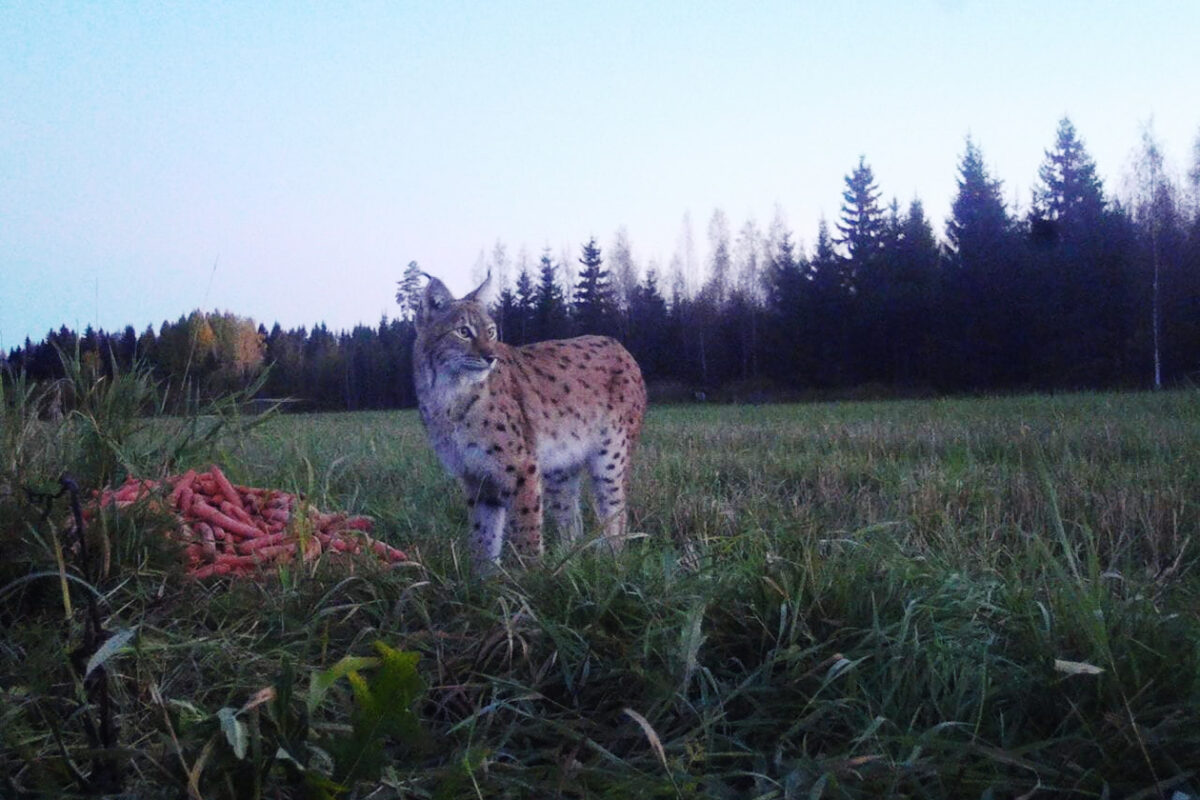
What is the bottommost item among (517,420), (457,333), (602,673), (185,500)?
(602,673)

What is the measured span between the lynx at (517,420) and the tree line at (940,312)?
23.6 m

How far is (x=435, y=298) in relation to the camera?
7.66 metres

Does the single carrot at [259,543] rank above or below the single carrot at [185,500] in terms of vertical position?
below

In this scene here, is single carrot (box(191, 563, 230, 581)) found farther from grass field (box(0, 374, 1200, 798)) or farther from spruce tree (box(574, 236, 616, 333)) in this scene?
spruce tree (box(574, 236, 616, 333))

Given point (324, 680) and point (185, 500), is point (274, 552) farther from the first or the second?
point (324, 680)

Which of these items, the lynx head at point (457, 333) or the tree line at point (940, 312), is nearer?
the lynx head at point (457, 333)

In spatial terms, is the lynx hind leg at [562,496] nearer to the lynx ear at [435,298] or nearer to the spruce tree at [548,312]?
the lynx ear at [435,298]

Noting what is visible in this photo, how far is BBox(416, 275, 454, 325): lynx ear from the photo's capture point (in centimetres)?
758

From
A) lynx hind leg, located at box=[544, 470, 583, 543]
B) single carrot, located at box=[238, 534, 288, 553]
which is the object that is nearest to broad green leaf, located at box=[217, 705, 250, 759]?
single carrot, located at box=[238, 534, 288, 553]

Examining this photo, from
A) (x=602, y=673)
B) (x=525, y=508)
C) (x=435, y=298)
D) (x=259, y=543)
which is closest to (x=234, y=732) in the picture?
(x=602, y=673)

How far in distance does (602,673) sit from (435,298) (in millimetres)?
4788

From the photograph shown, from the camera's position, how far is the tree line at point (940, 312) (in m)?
41.6

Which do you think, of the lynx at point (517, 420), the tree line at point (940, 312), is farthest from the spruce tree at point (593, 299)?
the lynx at point (517, 420)

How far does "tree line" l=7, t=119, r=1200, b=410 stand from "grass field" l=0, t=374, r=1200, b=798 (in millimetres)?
27756
